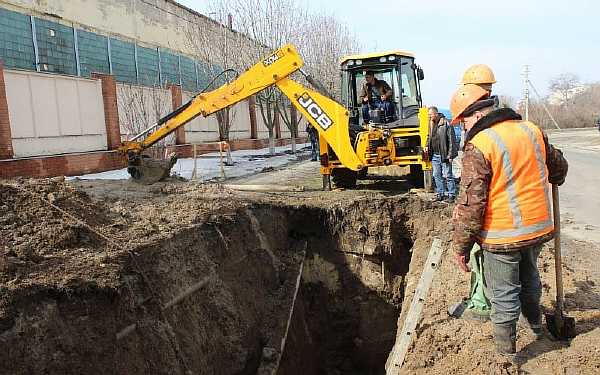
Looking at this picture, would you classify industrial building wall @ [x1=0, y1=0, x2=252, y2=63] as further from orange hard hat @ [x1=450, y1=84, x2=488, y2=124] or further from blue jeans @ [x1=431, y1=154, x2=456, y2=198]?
orange hard hat @ [x1=450, y1=84, x2=488, y2=124]

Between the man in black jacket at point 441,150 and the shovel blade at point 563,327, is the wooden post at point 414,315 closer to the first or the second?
the shovel blade at point 563,327

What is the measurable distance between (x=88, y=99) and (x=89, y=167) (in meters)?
2.04

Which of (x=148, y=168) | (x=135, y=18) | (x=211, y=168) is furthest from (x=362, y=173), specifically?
(x=135, y=18)

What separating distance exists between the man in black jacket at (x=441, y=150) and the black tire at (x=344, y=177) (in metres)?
1.80

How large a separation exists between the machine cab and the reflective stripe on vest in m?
5.87

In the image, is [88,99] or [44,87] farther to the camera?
[88,99]

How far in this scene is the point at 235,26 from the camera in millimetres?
19734

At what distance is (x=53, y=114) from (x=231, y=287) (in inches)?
370

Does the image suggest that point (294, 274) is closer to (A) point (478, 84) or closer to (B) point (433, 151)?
(B) point (433, 151)

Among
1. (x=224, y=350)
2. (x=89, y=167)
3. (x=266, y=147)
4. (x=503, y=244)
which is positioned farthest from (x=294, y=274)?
(x=266, y=147)

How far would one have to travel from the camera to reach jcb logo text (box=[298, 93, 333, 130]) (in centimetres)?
813

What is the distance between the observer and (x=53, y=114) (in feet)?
40.0

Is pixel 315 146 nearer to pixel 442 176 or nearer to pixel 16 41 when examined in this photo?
pixel 16 41

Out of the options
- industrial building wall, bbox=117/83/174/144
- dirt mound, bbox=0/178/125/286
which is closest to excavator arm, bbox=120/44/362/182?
dirt mound, bbox=0/178/125/286
